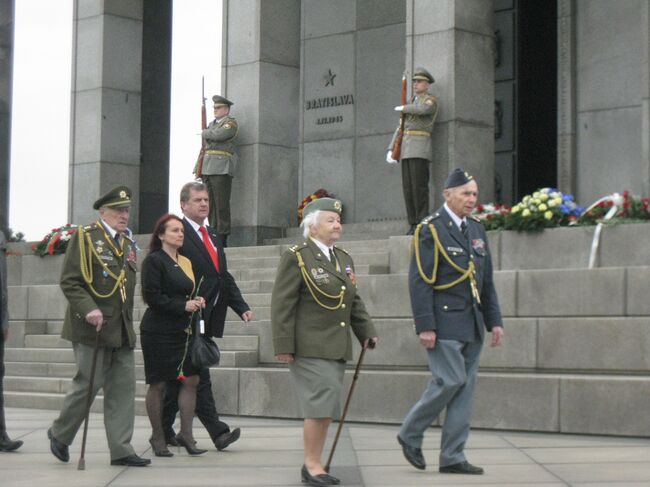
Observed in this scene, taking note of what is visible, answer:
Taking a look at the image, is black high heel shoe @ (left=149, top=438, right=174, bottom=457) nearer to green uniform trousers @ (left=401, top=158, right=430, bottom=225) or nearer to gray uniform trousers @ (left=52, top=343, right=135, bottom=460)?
gray uniform trousers @ (left=52, top=343, right=135, bottom=460)

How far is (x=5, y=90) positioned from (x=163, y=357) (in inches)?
631

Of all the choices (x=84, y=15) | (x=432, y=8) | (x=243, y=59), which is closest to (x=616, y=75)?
(x=432, y=8)

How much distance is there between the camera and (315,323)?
9016 millimetres

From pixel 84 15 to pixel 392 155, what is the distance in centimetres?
833

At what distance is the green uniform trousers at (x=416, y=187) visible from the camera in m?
17.5

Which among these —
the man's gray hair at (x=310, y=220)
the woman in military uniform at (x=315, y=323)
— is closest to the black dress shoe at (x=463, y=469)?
the woman in military uniform at (x=315, y=323)

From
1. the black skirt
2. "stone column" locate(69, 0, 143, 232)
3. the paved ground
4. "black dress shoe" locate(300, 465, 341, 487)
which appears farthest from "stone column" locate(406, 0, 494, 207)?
"black dress shoe" locate(300, 465, 341, 487)

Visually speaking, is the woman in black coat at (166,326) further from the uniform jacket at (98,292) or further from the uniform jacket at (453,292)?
the uniform jacket at (453,292)

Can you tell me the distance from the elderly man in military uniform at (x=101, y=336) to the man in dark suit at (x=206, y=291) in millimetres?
675

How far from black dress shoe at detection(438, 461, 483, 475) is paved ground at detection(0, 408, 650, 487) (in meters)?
0.07

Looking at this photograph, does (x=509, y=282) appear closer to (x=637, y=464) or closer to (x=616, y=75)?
(x=637, y=464)

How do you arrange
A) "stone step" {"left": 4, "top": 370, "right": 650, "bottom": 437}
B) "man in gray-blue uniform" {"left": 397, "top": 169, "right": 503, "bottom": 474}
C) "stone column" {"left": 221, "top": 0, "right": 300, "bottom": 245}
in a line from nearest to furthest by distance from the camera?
1. "man in gray-blue uniform" {"left": 397, "top": 169, "right": 503, "bottom": 474}
2. "stone step" {"left": 4, "top": 370, "right": 650, "bottom": 437}
3. "stone column" {"left": 221, "top": 0, "right": 300, "bottom": 245}

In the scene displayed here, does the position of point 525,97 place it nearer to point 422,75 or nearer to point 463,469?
point 422,75

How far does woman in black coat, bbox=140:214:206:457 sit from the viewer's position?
413 inches
